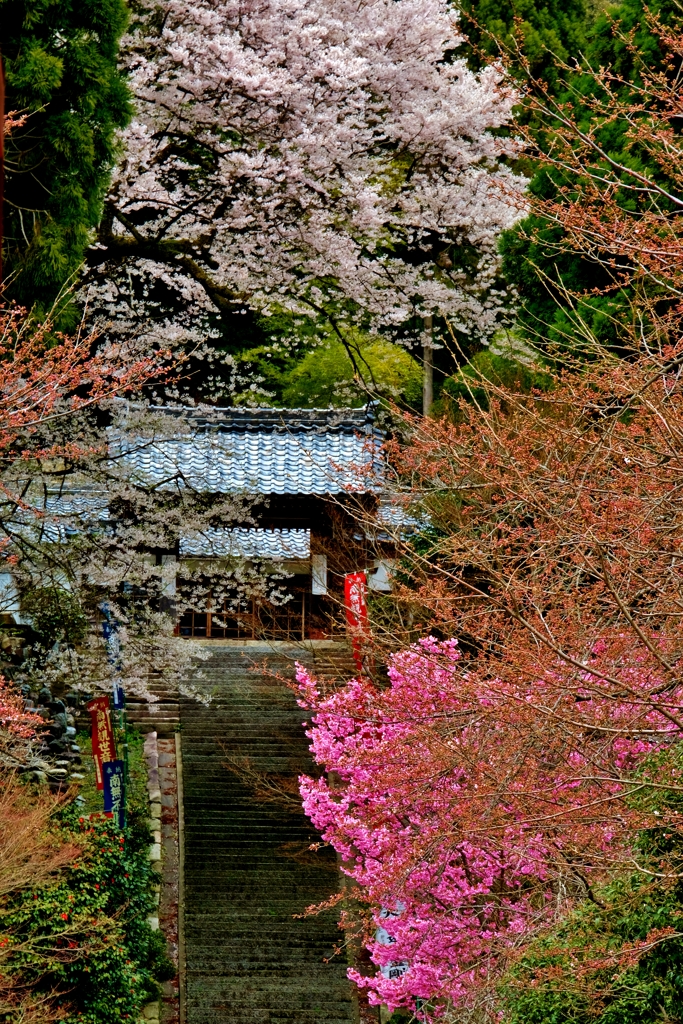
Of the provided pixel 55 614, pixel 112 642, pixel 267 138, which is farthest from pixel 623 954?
pixel 267 138

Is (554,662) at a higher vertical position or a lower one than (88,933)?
higher

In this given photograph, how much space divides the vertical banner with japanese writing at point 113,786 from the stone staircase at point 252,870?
1361 millimetres

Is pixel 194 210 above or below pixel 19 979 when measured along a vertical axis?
above

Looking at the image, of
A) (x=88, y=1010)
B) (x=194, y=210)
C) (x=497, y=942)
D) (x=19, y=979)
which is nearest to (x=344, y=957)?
(x=88, y=1010)

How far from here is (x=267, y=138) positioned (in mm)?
14016

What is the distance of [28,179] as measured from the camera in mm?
11039

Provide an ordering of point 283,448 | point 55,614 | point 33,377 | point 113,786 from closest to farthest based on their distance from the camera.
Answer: point 33,377 < point 55,614 < point 113,786 < point 283,448

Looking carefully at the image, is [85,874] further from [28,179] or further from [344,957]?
[28,179]

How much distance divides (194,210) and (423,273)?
20.1 ft

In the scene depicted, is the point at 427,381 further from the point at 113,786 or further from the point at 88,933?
the point at 88,933

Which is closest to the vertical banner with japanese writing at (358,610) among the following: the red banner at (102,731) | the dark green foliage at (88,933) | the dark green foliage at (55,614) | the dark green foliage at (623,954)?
the dark green foliage at (623,954)

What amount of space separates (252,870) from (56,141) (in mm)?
9098

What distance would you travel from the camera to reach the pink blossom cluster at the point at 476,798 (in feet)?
19.1

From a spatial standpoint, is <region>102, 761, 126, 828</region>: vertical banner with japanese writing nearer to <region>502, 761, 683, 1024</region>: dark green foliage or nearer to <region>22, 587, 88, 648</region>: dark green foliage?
<region>22, 587, 88, 648</region>: dark green foliage
